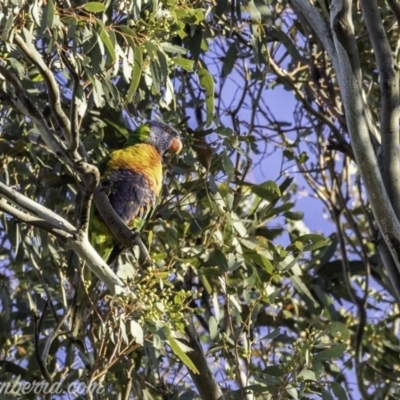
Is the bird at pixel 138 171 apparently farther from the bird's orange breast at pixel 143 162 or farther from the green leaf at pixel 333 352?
the green leaf at pixel 333 352

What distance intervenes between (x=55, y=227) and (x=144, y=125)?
3.99 feet

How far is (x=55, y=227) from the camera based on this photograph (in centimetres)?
195

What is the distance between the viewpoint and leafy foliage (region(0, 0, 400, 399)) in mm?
1991

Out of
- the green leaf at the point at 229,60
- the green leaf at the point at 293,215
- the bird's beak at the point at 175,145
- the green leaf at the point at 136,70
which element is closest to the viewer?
the green leaf at the point at 136,70

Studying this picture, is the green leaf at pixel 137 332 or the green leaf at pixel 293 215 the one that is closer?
the green leaf at pixel 137 332

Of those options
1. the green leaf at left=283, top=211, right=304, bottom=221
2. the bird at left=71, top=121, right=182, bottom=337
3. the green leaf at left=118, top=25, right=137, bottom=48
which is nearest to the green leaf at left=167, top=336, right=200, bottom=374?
the green leaf at left=118, top=25, right=137, bottom=48

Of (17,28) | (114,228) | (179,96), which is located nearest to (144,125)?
(179,96)

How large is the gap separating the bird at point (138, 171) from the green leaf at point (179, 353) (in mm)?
1073

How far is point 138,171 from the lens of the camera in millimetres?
3133

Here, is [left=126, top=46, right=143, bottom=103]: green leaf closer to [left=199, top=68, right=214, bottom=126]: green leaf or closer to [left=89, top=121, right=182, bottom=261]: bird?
[left=199, top=68, right=214, bottom=126]: green leaf

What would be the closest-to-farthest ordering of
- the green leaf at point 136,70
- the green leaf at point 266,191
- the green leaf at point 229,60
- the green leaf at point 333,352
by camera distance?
1. the green leaf at point 333,352
2. the green leaf at point 136,70
3. the green leaf at point 266,191
4. the green leaf at point 229,60

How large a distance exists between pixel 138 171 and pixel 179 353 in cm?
133

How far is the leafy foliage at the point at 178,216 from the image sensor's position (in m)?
1.99

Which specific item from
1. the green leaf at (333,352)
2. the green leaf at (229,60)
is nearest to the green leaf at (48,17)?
the green leaf at (333,352)
